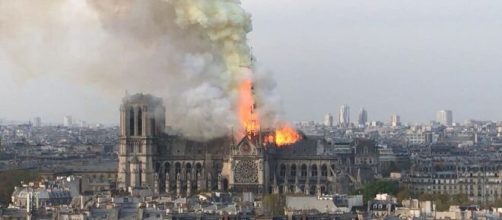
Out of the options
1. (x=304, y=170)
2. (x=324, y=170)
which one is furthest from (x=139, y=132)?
(x=324, y=170)

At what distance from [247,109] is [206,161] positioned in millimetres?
5183

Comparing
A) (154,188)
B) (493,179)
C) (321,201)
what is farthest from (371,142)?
(321,201)

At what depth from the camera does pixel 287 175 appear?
11569cm

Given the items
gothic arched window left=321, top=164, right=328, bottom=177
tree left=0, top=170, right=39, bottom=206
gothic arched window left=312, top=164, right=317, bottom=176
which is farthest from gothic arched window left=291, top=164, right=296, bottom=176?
tree left=0, top=170, right=39, bottom=206

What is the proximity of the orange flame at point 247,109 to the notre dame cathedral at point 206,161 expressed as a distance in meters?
0.66

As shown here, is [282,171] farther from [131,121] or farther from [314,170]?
[131,121]

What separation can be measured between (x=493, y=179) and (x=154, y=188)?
19185 millimetres

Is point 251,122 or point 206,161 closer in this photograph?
point 251,122

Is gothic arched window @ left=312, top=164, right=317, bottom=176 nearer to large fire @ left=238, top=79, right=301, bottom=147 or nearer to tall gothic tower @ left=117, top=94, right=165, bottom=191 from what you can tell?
large fire @ left=238, top=79, right=301, bottom=147

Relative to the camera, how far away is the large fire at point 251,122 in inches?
4343

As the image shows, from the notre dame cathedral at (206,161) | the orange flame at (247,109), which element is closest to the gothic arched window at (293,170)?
the notre dame cathedral at (206,161)

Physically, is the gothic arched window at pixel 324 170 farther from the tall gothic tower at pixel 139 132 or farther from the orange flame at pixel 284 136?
the tall gothic tower at pixel 139 132

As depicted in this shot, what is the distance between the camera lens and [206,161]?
117 meters

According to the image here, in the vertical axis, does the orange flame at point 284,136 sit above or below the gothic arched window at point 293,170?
above
